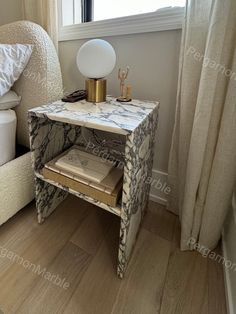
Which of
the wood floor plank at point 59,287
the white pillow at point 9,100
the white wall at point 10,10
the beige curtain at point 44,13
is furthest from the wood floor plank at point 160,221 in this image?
the white wall at point 10,10

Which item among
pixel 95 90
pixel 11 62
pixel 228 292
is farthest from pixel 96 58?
pixel 228 292

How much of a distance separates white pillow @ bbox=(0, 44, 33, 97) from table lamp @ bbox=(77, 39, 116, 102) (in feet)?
0.93

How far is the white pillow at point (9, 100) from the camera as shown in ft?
3.10

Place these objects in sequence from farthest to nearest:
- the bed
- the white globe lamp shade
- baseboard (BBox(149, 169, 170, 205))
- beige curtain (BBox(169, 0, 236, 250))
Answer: baseboard (BBox(149, 169, 170, 205)) < the bed < the white globe lamp shade < beige curtain (BBox(169, 0, 236, 250))

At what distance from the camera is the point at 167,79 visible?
3.28 ft

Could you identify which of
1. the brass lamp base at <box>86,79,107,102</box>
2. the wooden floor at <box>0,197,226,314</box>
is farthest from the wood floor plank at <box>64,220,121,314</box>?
the brass lamp base at <box>86,79,107,102</box>

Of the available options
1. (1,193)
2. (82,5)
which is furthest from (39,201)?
(82,5)

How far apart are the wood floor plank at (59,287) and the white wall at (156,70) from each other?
63 centimetres

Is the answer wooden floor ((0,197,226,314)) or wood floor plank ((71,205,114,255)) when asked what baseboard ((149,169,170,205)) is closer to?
wooden floor ((0,197,226,314))

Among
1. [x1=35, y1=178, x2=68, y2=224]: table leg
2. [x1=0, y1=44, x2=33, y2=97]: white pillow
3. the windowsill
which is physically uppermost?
the windowsill

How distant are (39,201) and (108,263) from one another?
17.8 inches

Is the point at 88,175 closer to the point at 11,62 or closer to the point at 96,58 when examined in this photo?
the point at 96,58

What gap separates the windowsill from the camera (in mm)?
883

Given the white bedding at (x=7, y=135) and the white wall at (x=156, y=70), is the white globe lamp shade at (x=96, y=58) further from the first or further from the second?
the white bedding at (x=7, y=135)
